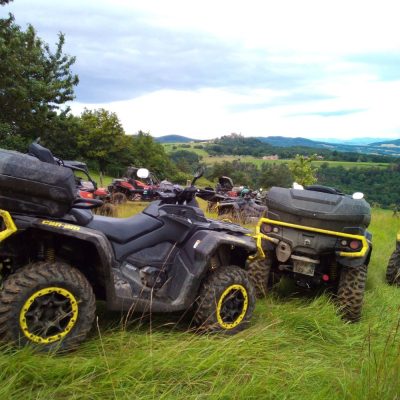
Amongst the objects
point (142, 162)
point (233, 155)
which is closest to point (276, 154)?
point (233, 155)

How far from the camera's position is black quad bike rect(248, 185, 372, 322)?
16.4 ft

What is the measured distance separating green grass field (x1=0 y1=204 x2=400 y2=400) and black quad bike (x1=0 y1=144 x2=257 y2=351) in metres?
0.20

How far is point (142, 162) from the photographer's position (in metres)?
60.8

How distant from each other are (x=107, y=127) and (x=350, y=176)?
83.9 ft

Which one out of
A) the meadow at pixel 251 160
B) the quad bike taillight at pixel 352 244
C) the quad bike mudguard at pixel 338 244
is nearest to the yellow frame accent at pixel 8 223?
the quad bike mudguard at pixel 338 244

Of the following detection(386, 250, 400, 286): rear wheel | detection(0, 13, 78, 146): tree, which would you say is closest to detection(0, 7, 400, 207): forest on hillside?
detection(0, 13, 78, 146): tree

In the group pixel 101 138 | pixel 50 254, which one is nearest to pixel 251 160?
pixel 101 138

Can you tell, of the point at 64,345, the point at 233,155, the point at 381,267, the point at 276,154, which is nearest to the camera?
the point at 64,345

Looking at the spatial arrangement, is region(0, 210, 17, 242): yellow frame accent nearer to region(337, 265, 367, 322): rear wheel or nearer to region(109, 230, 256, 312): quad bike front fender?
region(109, 230, 256, 312): quad bike front fender

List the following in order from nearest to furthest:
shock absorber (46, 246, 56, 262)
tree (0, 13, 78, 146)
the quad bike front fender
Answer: shock absorber (46, 246, 56, 262) < the quad bike front fender < tree (0, 13, 78, 146)

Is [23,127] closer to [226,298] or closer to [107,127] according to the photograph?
[107,127]

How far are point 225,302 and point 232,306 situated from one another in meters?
0.11

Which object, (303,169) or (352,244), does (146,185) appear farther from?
(303,169)

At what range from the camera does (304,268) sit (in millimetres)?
5160
